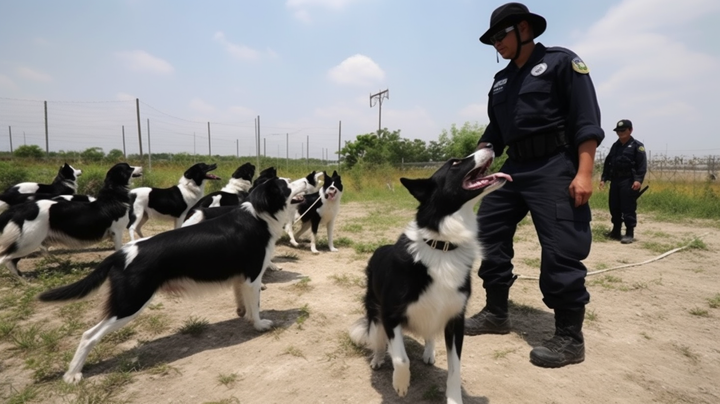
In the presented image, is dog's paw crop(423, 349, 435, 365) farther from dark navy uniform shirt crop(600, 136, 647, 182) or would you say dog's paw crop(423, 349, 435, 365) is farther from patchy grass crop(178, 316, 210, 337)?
dark navy uniform shirt crop(600, 136, 647, 182)

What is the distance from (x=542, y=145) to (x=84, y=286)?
3.64m

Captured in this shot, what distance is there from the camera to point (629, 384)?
7.89 feet

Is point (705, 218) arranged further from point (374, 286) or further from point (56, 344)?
point (56, 344)

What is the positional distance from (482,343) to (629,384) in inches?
39.1

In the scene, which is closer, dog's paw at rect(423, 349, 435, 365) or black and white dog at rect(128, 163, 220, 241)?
dog's paw at rect(423, 349, 435, 365)

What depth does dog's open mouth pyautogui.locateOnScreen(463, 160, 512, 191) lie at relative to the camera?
2.12 m

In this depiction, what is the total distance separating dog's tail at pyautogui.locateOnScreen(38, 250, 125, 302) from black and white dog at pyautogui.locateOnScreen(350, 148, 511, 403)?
2140 mm

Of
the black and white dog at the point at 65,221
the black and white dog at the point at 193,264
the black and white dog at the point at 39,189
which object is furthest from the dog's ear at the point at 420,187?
the black and white dog at the point at 39,189

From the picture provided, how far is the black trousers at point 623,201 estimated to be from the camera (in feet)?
22.5

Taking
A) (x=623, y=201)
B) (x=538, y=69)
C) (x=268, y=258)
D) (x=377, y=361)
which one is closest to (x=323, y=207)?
(x=268, y=258)

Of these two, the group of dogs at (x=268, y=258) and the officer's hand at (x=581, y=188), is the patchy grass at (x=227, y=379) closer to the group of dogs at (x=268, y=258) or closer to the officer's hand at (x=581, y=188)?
the group of dogs at (x=268, y=258)

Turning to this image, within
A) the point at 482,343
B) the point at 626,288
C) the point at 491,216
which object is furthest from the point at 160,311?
the point at 626,288

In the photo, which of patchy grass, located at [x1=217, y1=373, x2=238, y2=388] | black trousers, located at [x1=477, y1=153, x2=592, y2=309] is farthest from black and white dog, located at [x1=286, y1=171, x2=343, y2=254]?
black trousers, located at [x1=477, y1=153, x2=592, y2=309]

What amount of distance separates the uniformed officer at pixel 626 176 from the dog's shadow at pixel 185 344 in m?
6.84
